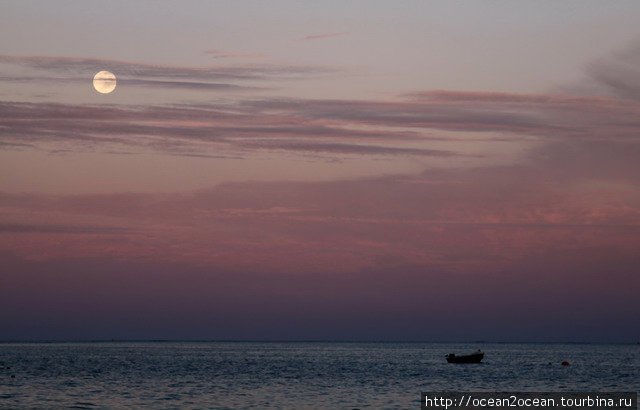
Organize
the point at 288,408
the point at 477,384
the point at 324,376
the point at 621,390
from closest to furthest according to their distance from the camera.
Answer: the point at 288,408
the point at 621,390
the point at 477,384
the point at 324,376

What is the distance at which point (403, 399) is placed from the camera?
85250 millimetres

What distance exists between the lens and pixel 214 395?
90188 mm

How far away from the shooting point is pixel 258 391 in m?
95.7

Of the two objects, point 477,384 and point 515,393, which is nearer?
point 515,393

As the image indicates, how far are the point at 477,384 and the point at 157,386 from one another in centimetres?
4390

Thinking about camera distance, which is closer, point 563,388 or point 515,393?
point 515,393

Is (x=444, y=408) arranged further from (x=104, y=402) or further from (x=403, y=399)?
(x=104, y=402)

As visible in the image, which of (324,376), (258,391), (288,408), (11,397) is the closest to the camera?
(288,408)

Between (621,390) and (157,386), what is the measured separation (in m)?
59.3

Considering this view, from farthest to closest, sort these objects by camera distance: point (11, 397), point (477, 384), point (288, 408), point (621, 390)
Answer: point (477, 384)
point (621, 390)
point (11, 397)
point (288, 408)

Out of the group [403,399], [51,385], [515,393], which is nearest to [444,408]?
[403,399]

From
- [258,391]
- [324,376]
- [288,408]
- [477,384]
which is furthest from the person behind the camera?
[324,376]

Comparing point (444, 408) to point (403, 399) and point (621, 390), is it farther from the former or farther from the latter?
point (621, 390)

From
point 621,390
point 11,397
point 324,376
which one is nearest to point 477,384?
point 621,390
